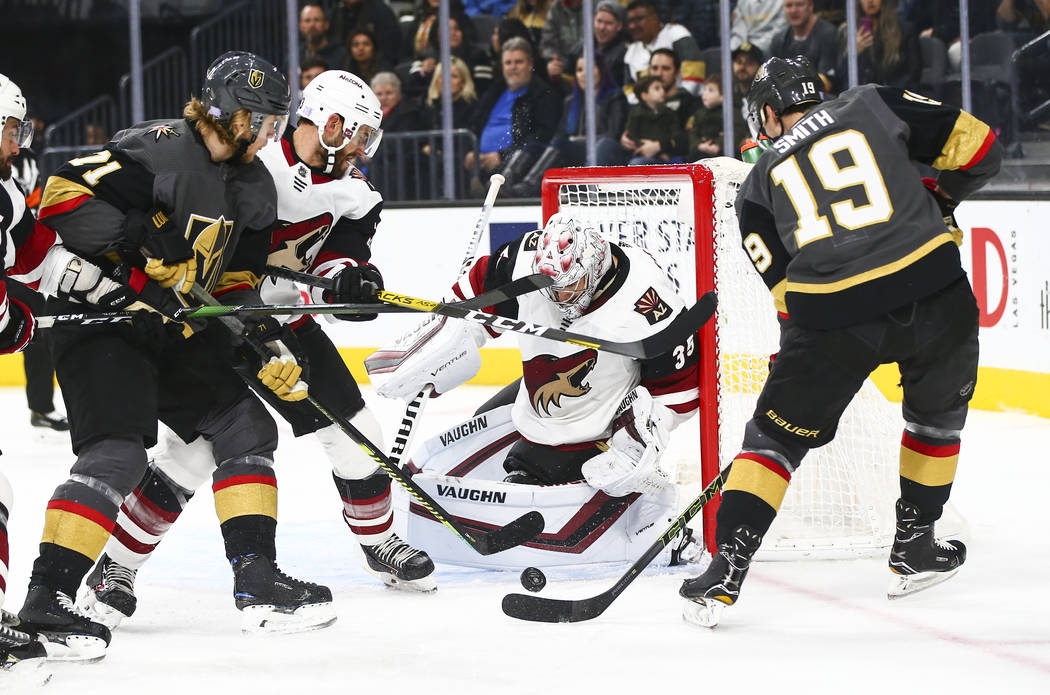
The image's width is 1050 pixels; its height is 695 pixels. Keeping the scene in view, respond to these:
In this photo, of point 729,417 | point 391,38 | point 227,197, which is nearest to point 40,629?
point 227,197

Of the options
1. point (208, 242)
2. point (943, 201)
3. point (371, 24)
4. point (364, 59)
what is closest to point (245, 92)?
point (208, 242)

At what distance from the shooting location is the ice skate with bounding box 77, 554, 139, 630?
273 centimetres

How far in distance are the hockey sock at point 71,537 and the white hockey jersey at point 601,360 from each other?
43.5 inches

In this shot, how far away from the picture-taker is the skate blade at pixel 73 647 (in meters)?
2.40

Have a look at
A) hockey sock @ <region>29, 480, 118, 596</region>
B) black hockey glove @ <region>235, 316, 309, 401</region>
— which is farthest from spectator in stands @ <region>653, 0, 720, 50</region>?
hockey sock @ <region>29, 480, 118, 596</region>

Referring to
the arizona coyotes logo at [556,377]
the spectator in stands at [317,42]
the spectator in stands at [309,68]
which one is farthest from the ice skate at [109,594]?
the spectator in stands at [317,42]

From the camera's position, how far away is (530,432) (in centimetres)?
330

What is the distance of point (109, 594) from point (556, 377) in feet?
3.48

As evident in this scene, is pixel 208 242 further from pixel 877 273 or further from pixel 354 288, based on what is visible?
pixel 877 273

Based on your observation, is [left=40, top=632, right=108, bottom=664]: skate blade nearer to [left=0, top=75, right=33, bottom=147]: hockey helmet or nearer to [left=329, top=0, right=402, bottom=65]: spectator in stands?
[left=0, top=75, right=33, bottom=147]: hockey helmet

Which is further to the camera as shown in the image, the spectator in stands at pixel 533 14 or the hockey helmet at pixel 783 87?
the spectator in stands at pixel 533 14

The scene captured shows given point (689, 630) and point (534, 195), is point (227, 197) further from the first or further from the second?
point (534, 195)

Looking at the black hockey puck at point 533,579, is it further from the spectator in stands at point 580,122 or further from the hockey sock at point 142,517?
the spectator in stands at point 580,122

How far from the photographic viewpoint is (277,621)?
2.64 meters
